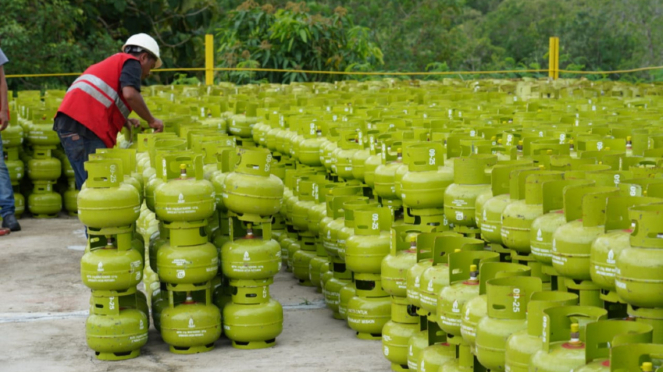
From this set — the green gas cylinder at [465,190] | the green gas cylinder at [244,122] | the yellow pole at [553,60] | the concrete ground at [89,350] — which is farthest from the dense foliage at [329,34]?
the green gas cylinder at [465,190]

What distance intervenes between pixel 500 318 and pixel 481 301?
251mm

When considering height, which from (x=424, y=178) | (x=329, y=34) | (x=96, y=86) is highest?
(x=329, y=34)

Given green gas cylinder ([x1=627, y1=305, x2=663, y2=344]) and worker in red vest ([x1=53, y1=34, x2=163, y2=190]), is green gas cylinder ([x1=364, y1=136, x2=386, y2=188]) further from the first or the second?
green gas cylinder ([x1=627, y1=305, x2=663, y2=344])

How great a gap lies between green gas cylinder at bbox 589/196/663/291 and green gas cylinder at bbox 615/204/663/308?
11 centimetres

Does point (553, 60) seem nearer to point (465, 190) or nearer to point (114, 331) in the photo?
point (465, 190)

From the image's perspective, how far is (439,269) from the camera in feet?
19.3

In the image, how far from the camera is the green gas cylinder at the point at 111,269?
693 cm

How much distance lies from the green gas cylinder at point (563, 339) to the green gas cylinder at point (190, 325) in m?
3.23

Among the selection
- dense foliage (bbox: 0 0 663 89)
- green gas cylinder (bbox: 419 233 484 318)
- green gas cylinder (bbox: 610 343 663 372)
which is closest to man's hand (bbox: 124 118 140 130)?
green gas cylinder (bbox: 419 233 484 318)

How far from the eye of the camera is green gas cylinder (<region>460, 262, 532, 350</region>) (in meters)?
5.16

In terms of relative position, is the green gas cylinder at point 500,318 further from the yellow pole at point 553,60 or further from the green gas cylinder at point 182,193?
the yellow pole at point 553,60

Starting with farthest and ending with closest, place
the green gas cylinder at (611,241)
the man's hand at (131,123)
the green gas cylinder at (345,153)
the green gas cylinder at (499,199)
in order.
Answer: the man's hand at (131,123) → the green gas cylinder at (345,153) → the green gas cylinder at (499,199) → the green gas cylinder at (611,241)

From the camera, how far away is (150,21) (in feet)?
106

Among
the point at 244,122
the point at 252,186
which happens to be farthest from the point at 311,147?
the point at 244,122
